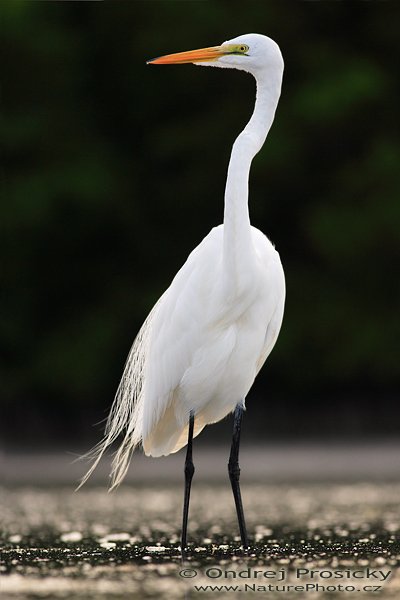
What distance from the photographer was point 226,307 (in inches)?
220

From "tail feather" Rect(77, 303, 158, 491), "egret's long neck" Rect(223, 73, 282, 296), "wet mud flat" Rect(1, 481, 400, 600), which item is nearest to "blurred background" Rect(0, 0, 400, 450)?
"wet mud flat" Rect(1, 481, 400, 600)

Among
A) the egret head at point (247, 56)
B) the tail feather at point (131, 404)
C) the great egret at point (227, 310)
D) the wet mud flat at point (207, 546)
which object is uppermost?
the egret head at point (247, 56)

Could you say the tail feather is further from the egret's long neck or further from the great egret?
the egret's long neck

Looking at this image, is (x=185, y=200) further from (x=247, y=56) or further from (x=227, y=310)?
(x=227, y=310)

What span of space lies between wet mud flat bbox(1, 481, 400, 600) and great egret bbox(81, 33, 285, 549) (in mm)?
394

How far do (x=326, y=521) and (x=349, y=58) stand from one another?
8.98m

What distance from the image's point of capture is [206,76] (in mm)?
14930

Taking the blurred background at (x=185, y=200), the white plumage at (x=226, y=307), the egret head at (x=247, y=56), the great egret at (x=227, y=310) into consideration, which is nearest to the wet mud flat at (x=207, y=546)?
the great egret at (x=227, y=310)

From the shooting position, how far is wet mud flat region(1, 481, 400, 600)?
4.48 meters

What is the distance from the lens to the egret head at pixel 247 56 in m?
5.67

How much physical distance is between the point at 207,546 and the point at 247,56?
2.10 m

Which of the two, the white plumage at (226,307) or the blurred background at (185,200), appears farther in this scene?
the blurred background at (185,200)

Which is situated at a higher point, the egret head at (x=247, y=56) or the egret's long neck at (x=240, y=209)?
the egret head at (x=247, y=56)

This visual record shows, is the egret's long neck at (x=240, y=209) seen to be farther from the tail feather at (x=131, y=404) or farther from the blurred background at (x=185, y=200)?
the blurred background at (x=185, y=200)
